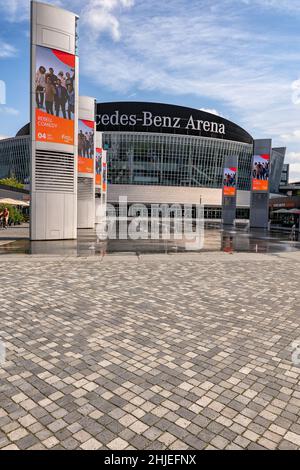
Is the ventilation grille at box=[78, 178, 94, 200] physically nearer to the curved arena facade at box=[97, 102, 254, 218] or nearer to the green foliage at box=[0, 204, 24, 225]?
the green foliage at box=[0, 204, 24, 225]

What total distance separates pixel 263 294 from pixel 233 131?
9927 cm

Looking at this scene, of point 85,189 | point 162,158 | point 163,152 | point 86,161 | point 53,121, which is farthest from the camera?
point 162,158

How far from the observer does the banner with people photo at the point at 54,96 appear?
71.3ft

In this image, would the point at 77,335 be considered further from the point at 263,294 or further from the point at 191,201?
the point at 191,201

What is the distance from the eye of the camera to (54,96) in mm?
22375

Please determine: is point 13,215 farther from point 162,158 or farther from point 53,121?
point 162,158

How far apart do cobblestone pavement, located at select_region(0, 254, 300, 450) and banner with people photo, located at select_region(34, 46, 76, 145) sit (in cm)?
1494

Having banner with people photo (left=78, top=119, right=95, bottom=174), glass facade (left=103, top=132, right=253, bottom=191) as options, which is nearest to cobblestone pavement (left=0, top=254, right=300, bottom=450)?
banner with people photo (left=78, top=119, right=95, bottom=174)

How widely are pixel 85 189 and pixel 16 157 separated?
7431cm

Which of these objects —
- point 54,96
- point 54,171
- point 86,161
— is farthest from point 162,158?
point 54,171

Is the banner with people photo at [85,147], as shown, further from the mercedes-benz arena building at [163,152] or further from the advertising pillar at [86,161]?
the mercedes-benz arena building at [163,152]

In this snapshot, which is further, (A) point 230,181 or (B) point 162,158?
(B) point 162,158

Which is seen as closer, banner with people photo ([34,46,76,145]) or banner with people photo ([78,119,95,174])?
banner with people photo ([34,46,76,145])

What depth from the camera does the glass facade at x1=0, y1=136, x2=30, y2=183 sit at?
9819 centimetres
